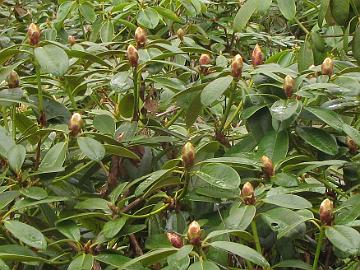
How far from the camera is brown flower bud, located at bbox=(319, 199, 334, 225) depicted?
113 centimetres

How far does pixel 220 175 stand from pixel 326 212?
0.19 meters

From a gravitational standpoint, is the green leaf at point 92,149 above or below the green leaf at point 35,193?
above

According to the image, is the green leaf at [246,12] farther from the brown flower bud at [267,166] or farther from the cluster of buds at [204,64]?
the brown flower bud at [267,166]

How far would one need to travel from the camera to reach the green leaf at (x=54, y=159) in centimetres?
129

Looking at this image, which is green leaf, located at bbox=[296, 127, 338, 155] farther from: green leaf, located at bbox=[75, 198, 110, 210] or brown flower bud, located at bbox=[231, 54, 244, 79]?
green leaf, located at bbox=[75, 198, 110, 210]

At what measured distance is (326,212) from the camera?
3.70ft

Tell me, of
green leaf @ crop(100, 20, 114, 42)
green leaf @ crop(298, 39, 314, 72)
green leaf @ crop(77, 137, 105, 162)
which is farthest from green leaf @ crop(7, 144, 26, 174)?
green leaf @ crop(100, 20, 114, 42)

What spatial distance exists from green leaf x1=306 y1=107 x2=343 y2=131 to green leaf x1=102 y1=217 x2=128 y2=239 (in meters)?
0.41

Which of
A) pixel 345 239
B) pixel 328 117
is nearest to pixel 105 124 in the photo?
pixel 328 117

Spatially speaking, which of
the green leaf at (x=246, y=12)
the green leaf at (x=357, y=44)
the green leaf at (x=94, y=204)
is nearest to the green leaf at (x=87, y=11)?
the green leaf at (x=246, y=12)

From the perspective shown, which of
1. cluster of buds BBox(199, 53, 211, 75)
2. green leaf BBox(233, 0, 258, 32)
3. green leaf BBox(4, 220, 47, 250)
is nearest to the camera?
green leaf BBox(4, 220, 47, 250)

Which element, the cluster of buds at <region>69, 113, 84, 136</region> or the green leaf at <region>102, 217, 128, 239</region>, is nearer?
the green leaf at <region>102, 217, 128, 239</region>

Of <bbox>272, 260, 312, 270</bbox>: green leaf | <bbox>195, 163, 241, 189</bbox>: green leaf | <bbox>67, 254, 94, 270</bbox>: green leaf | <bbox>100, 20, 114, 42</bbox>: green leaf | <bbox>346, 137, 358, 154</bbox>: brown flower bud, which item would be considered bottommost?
<bbox>100, 20, 114, 42</bbox>: green leaf

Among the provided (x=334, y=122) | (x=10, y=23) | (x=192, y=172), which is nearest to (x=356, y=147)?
(x=334, y=122)
